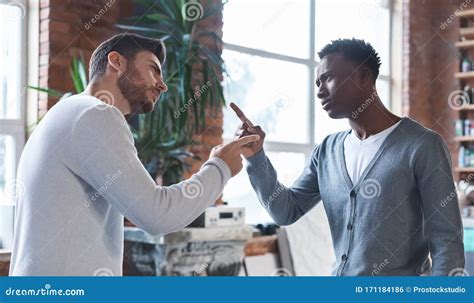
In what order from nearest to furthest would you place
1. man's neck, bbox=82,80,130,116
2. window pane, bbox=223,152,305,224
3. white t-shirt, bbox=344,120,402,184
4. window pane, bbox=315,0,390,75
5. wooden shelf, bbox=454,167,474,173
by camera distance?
1. man's neck, bbox=82,80,130,116
2. white t-shirt, bbox=344,120,402,184
3. window pane, bbox=223,152,305,224
4. window pane, bbox=315,0,390,75
5. wooden shelf, bbox=454,167,474,173

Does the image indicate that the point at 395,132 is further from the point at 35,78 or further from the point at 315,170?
the point at 35,78

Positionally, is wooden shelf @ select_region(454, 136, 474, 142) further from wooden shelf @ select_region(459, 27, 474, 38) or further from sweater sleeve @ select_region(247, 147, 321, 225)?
sweater sleeve @ select_region(247, 147, 321, 225)

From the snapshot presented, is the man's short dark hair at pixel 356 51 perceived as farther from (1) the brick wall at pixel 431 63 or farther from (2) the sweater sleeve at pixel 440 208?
(1) the brick wall at pixel 431 63

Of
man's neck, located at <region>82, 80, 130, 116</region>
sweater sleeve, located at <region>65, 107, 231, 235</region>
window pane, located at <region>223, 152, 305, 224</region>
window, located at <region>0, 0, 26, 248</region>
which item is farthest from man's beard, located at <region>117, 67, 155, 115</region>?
window pane, located at <region>223, 152, 305, 224</region>

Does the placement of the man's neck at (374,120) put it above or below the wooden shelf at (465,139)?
below

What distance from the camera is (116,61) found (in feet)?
3.85

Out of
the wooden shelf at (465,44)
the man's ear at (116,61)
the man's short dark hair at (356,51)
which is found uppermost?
the wooden shelf at (465,44)

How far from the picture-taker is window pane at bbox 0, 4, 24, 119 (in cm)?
267

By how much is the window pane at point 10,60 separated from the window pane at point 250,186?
1136 mm

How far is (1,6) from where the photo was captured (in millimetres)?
2652

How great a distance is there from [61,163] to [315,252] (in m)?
3.11

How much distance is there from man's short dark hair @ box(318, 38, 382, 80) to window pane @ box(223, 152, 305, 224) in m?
2.00

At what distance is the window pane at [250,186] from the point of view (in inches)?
134

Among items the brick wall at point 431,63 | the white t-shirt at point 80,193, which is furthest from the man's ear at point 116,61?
the brick wall at point 431,63
